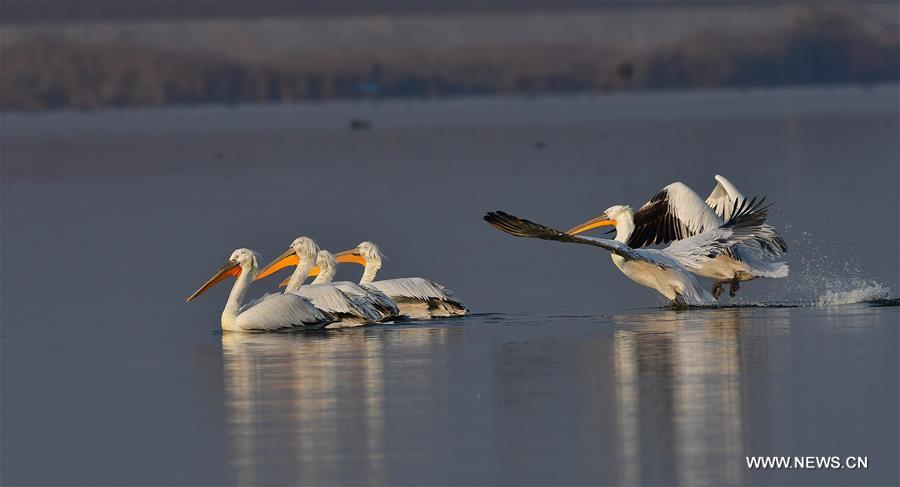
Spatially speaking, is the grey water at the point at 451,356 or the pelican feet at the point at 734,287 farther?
the pelican feet at the point at 734,287

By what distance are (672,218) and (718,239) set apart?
1.20 m

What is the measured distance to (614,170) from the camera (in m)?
26.7

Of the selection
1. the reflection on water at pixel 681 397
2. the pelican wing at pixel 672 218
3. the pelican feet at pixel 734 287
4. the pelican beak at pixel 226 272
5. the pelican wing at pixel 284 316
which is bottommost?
the reflection on water at pixel 681 397

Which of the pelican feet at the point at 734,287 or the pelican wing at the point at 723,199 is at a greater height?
the pelican wing at the point at 723,199

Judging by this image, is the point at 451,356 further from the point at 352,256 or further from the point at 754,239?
the point at 754,239

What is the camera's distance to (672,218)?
13188 millimetres

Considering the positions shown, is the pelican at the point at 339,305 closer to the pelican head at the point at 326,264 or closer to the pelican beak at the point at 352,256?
the pelican head at the point at 326,264

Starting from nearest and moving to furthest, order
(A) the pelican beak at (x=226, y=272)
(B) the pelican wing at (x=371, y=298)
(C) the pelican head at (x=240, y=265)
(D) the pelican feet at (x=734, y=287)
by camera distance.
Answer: (B) the pelican wing at (x=371, y=298) → (C) the pelican head at (x=240, y=265) → (A) the pelican beak at (x=226, y=272) → (D) the pelican feet at (x=734, y=287)

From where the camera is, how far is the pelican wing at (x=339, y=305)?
37.2 ft

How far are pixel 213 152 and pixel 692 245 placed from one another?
1061 inches

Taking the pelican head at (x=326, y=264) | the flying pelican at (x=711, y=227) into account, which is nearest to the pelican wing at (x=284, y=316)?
the pelican head at (x=326, y=264)

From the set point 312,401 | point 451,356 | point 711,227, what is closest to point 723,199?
point 711,227

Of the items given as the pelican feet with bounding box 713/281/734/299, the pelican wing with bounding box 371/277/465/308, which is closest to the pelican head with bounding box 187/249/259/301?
the pelican wing with bounding box 371/277/465/308

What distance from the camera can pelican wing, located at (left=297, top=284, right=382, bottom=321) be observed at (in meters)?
11.3
